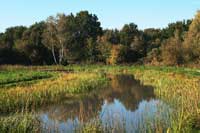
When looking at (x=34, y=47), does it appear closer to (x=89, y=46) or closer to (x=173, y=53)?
(x=89, y=46)

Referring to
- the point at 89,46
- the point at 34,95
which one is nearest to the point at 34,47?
the point at 89,46

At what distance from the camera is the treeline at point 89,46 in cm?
5816

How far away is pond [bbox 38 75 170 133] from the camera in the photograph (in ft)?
40.5

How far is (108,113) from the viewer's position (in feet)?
48.3

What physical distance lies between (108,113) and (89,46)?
197 feet

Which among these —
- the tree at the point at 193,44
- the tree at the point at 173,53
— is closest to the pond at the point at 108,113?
the tree at the point at 193,44

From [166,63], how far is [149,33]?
2902cm

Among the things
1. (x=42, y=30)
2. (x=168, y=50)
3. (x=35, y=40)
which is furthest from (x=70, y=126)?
(x=42, y=30)

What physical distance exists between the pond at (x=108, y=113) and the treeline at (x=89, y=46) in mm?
28033

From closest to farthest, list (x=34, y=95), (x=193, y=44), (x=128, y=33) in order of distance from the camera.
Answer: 1. (x=34, y=95)
2. (x=193, y=44)
3. (x=128, y=33)

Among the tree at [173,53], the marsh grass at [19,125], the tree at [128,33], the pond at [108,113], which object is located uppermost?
the tree at [128,33]

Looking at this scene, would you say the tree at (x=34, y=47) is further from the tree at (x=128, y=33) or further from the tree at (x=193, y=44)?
the tree at (x=193, y=44)

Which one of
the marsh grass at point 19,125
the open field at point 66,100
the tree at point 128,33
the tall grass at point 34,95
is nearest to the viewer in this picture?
the marsh grass at point 19,125

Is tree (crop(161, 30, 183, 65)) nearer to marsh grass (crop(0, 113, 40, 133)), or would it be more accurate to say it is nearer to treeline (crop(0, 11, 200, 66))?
treeline (crop(0, 11, 200, 66))
